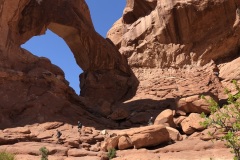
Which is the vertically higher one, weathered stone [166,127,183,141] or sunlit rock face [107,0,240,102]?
sunlit rock face [107,0,240,102]

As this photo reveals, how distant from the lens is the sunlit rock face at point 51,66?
23297mm

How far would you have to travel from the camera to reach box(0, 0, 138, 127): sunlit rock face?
23297mm

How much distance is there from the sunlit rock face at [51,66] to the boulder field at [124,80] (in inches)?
3.4

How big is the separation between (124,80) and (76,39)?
6937 mm

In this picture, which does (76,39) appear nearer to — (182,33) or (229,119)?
(182,33)

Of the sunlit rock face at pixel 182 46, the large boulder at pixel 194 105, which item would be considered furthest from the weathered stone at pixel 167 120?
the sunlit rock face at pixel 182 46

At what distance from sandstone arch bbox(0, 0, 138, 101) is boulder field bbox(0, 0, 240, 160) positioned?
0.10 metres

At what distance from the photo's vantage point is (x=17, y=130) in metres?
20.2

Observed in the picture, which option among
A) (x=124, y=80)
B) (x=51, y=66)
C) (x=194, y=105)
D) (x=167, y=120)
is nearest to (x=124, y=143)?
(x=167, y=120)

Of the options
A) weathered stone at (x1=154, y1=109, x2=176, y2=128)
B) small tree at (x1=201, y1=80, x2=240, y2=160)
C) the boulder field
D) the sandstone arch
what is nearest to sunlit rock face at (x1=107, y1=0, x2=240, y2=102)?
the boulder field

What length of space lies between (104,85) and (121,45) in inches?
282

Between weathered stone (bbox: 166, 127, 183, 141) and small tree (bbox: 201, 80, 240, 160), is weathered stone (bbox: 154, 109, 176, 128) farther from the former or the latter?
small tree (bbox: 201, 80, 240, 160)

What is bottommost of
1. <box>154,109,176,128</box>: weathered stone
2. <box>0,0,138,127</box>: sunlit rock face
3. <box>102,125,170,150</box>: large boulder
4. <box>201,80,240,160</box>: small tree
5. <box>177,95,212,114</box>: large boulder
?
<box>201,80,240,160</box>: small tree

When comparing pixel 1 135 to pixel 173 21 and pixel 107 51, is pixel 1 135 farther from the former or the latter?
pixel 173 21
